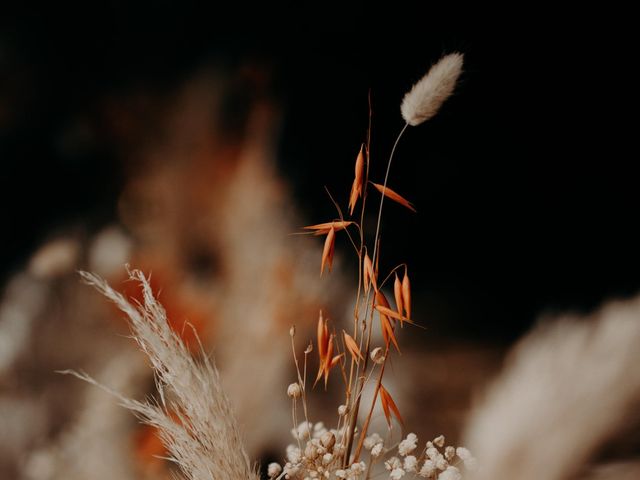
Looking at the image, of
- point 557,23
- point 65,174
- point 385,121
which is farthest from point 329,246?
point 557,23

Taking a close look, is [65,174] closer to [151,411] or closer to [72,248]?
[72,248]

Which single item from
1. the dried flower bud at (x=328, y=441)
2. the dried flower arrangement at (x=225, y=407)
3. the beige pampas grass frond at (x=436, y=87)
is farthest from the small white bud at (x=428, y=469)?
the beige pampas grass frond at (x=436, y=87)

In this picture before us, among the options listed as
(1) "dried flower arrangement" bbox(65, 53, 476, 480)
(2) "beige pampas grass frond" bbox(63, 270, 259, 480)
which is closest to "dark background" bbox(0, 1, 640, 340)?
(1) "dried flower arrangement" bbox(65, 53, 476, 480)

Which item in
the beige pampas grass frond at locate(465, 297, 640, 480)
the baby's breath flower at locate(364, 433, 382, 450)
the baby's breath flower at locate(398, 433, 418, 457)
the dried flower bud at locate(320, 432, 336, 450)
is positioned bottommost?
the beige pampas grass frond at locate(465, 297, 640, 480)

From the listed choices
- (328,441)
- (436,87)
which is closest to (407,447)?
(328,441)

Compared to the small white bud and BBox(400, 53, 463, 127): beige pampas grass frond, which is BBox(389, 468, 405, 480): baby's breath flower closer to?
the small white bud

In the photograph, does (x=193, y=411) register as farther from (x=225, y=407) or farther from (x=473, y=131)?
(x=473, y=131)

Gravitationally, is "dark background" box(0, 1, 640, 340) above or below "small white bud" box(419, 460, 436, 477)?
above
